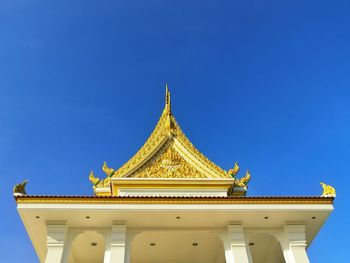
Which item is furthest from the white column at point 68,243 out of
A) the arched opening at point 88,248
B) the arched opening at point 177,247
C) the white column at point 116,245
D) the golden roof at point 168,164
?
the golden roof at point 168,164

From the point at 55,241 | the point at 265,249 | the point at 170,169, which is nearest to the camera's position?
the point at 55,241

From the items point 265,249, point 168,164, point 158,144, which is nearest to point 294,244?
point 265,249

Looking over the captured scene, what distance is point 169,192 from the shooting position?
14.3 metres

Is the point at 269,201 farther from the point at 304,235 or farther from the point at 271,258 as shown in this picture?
the point at 271,258

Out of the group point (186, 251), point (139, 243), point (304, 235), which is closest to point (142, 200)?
point (139, 243)

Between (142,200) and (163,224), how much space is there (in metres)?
1.27

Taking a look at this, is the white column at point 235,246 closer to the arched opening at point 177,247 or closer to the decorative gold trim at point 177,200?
the decorative gold trim at point 177,200

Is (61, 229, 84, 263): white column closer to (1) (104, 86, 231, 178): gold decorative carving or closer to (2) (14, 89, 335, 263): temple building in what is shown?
(2) (14, 89, 335, 263): temple building

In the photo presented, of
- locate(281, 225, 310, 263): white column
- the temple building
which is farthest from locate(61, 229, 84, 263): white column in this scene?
locate(281, 225, 310, 263): white column

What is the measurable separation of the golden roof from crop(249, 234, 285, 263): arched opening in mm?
2404

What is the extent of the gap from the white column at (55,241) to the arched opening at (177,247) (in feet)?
8.80

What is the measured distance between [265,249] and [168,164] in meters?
4.98

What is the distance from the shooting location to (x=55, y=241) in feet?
37.4

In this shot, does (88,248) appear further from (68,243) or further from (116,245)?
(116,245)
